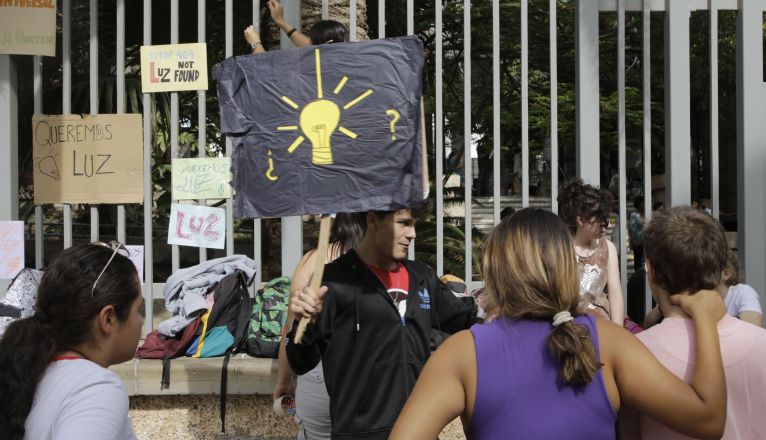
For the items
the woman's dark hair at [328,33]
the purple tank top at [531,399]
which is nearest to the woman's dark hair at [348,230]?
the woman's dark hair at [328,33]

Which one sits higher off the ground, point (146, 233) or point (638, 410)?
point (146, 233)

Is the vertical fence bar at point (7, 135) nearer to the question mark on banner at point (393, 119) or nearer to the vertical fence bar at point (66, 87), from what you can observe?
the vertical fence bar at point (66, 87)

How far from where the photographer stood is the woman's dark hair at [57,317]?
1997 mm

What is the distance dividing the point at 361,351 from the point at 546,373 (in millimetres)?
944

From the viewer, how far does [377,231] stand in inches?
120

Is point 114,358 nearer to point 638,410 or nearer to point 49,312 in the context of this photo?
point 49,312

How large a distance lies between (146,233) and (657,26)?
8587 millimetres

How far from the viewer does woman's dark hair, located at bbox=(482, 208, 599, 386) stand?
2.11m

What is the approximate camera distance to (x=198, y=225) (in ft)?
15.9

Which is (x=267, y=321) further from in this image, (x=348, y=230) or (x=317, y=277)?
(x=317, y=277)

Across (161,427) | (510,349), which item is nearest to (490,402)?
(510,349)

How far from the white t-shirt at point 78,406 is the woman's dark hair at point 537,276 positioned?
91cm

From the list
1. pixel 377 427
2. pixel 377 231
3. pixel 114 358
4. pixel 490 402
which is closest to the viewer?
pixel 490 402

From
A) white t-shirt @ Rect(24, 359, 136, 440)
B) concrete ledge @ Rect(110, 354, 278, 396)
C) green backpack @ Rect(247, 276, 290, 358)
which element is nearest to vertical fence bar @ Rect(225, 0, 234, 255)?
green backpack @ Rect(247, 276, 290, 358)
